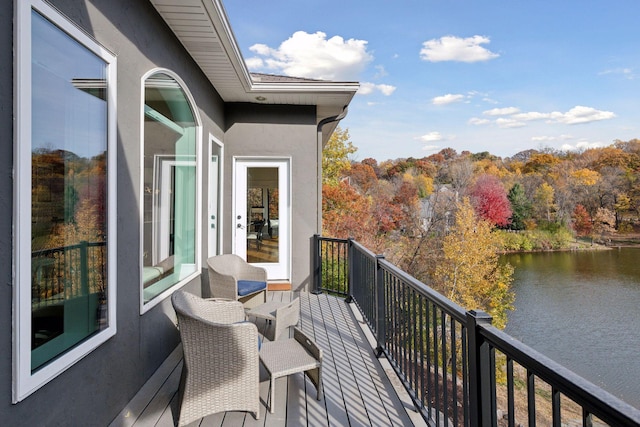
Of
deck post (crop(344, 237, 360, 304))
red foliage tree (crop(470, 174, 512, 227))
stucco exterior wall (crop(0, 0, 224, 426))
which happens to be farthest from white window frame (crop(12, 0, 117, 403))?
red foliage tree (crop(470, 174, 512, 227))

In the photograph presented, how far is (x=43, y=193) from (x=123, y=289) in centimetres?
91

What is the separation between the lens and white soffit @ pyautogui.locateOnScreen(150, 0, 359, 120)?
2.98m

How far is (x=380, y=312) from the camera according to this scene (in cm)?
331

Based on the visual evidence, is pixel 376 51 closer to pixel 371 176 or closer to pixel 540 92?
pixel 371 176

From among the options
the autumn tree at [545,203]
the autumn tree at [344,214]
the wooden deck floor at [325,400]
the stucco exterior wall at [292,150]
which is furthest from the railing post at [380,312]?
the autumn tree at [545,203]

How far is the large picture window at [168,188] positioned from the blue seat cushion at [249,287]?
0.53 m

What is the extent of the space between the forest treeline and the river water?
50.2 inches

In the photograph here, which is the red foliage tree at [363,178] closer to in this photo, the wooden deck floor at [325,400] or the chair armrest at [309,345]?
the wooden deck floor at [325,400]

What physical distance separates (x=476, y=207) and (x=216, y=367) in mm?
23427

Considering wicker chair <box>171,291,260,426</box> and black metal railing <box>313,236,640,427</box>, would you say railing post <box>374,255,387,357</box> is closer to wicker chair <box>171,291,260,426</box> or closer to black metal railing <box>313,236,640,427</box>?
black metal railing <box>313,236,640,427</box>

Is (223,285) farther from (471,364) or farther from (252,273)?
(471,364)

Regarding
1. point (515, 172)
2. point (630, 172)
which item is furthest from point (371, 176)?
point (630, 172)

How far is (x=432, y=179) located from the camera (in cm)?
2777

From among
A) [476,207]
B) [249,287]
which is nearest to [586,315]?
[476,207]
